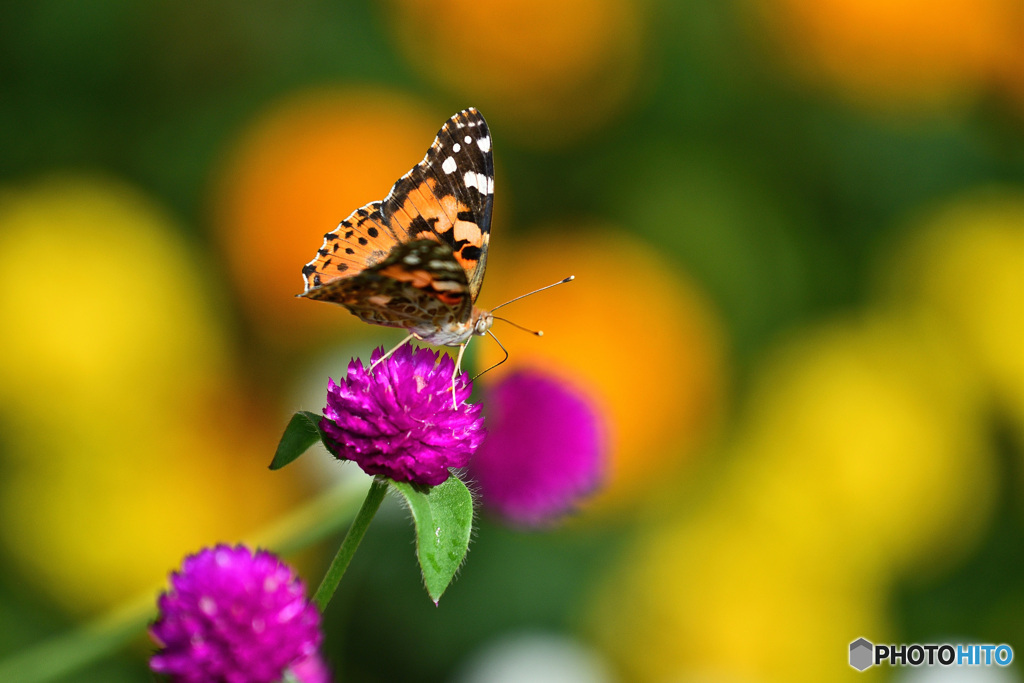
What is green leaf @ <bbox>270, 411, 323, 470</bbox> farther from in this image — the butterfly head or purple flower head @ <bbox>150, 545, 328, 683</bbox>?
the butterfly head

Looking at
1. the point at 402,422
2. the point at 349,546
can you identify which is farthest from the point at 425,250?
the point at 349,546

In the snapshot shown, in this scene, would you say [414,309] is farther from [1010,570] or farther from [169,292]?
[1010,570]

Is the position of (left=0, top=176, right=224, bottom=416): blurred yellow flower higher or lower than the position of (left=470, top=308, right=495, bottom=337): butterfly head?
higher

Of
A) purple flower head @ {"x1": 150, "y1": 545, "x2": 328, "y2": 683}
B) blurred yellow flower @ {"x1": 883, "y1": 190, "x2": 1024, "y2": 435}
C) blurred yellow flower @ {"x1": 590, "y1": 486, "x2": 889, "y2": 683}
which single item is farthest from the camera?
blurred yellow flower @ {"x1": 883, "y1": 190, "x2": 1024, "y2": 435}

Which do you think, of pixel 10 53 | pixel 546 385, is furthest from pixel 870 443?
pixel 10 53

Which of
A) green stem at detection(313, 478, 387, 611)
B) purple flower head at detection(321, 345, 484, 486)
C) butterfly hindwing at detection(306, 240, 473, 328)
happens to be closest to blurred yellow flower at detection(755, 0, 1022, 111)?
butterfly hindwing at detection(306, 240, 473, 328)

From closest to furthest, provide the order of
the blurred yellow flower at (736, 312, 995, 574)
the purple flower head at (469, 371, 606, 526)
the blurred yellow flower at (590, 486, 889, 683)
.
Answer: the purple flower head at (469, 371, 606, 526)
the blurred yellow flower at (590, 486, 889, 683)
the blurred yellow flower at (736, 312, 995, 574)
